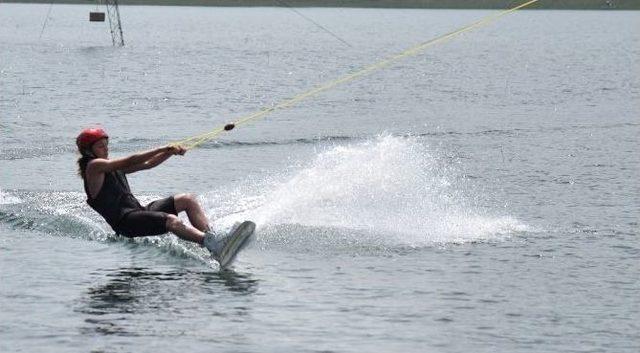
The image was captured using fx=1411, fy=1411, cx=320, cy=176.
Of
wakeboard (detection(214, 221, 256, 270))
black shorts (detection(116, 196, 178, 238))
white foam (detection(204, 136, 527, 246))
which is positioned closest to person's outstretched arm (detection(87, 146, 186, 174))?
black shorts (detection(116, 196, 178, 238))

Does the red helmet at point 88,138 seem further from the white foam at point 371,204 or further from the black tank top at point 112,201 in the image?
the white foam at point 371,204

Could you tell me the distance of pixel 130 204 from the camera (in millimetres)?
15289

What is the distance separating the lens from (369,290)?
567 inches

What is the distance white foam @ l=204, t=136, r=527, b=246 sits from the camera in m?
17.6

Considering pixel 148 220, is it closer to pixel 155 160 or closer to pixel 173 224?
pixel 173 224

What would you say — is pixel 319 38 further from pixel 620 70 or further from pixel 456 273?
pixel 456 273

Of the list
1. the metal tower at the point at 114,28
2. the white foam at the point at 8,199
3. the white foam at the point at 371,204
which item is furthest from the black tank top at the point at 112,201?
the metal tower at the point at 114,28

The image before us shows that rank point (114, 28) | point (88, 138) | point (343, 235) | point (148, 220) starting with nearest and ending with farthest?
point (148, 220) → point (88, 138) → point (343, 235) → point (114, 28)

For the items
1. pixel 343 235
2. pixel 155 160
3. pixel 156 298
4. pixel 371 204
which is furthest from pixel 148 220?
pixel 371 204

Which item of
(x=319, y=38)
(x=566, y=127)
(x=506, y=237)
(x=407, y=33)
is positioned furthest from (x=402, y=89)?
(x=407, y=33)

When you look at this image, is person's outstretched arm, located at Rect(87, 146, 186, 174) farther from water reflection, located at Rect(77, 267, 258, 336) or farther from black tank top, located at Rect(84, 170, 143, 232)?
water reflection, located at Rect(77, 267, 258, 336)

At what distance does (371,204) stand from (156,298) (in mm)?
5700

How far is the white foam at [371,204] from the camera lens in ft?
57.8

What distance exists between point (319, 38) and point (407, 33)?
50.9ft
